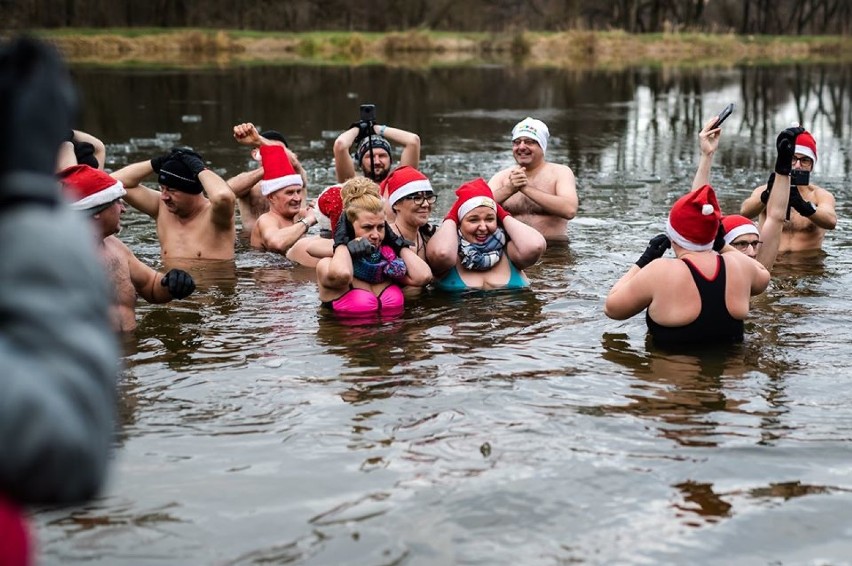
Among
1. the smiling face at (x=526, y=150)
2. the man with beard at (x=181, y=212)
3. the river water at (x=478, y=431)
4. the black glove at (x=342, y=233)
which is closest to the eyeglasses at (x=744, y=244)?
the river water at (x=478, y=431)

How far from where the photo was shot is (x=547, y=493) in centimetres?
449

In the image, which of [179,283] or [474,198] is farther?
[474,198]

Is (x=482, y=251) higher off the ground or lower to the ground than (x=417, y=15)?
lower

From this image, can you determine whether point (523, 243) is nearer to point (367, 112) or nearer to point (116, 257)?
point (367, 112)

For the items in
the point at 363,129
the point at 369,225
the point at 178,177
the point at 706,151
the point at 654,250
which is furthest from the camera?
the point at 363,129

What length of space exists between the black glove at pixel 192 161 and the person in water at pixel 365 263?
1071 millimetres

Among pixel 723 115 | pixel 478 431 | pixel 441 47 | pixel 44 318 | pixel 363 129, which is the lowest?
pixel 478 431

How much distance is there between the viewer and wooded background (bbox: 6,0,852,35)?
54.2m

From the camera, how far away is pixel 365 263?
734cm

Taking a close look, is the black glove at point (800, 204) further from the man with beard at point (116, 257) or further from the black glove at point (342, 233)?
the man with beard at point (116, 257)

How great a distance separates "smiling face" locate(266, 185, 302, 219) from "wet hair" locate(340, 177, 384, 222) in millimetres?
1876

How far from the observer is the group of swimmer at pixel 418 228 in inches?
240

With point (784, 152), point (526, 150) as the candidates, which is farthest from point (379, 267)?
point (526, 150)

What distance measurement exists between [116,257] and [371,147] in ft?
10.3
